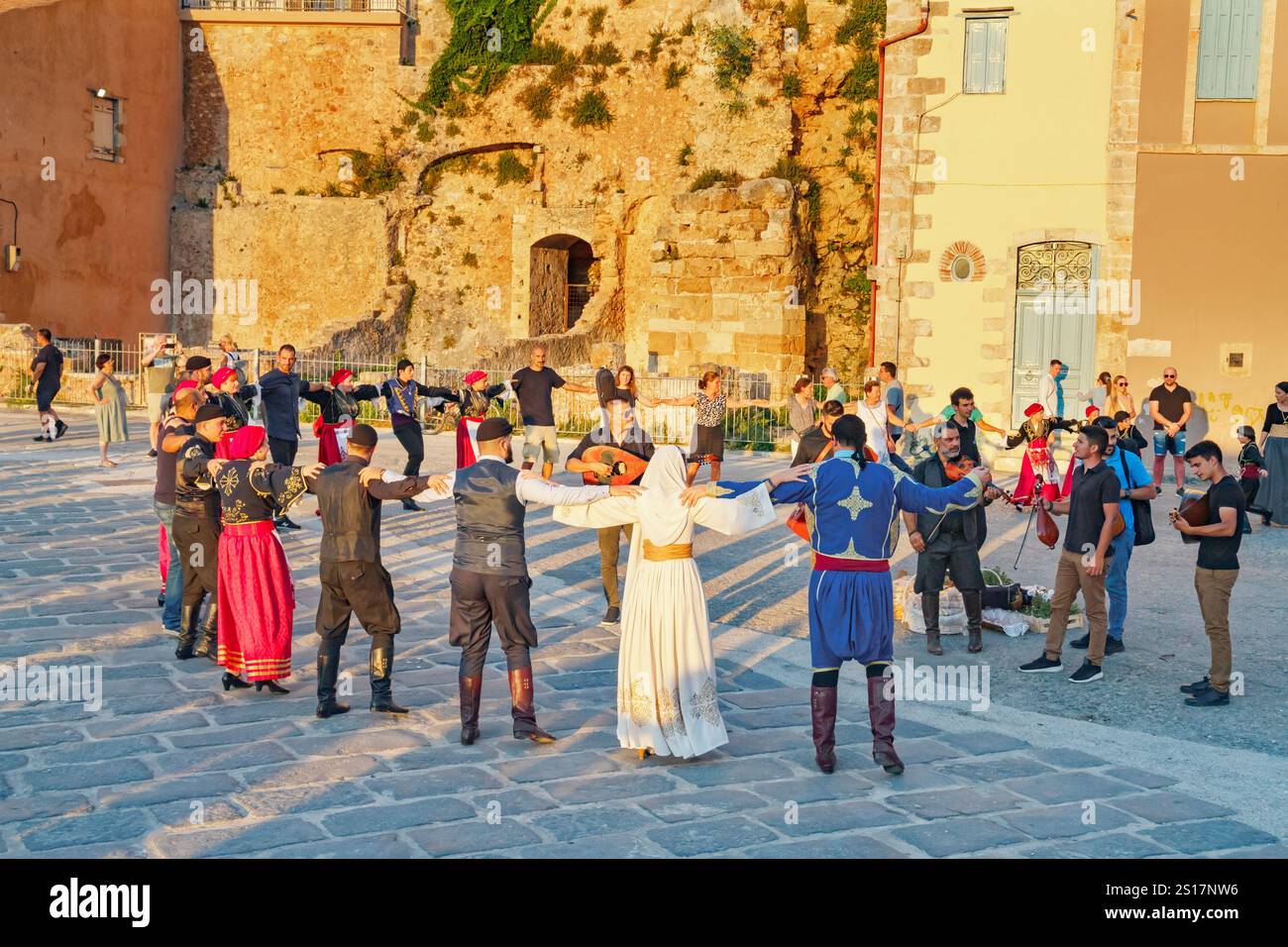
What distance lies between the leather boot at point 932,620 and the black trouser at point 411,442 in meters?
6.08

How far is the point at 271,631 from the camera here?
8039mm

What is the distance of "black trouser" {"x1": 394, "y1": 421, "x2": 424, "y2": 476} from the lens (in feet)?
46.5

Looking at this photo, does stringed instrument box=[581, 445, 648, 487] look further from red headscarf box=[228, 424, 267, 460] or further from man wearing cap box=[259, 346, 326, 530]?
man wearing cap box=[259, 346, 326, 530]

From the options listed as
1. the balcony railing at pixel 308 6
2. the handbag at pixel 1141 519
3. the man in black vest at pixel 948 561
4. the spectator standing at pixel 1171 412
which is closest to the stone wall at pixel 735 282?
the spectator standing at pixel 1171 412

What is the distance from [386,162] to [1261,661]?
2539 cm

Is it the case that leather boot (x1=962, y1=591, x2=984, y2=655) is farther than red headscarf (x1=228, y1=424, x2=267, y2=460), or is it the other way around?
leather boot (x1=962, y1=591, x2=984, y2=655)

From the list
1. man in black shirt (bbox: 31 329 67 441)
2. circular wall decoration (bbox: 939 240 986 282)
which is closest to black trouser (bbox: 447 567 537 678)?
man in black shirt (bbox: 31 329 67 441)

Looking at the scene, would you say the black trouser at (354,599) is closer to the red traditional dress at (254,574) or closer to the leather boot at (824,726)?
the red traditional dress at (254,574)

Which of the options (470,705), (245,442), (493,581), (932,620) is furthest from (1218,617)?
(245,442)

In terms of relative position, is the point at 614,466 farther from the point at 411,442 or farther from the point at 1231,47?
the point at 1231,47

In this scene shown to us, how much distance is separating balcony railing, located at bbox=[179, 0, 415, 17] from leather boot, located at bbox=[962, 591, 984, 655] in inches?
982

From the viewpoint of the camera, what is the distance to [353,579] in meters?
7.69

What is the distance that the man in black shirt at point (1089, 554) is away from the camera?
888cm
